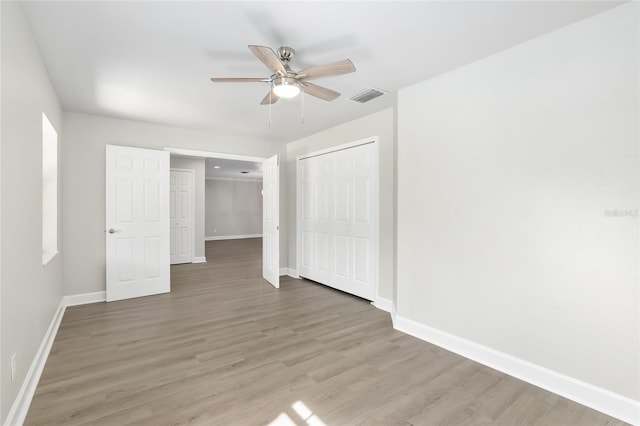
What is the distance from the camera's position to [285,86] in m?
2.34

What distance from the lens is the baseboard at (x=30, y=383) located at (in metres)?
1.73

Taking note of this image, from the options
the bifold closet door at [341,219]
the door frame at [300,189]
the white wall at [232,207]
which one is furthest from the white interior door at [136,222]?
the white wall at [232,207]

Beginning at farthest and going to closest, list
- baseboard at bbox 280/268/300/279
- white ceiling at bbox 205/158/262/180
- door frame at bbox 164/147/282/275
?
white ceiling at bbox 205/158/262/180, baseboard at bbox 280/268/300/279, door frame at bbox 164/147/282/275

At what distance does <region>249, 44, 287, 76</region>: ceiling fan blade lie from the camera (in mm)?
1881

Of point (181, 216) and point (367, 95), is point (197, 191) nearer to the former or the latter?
point (181, 216)

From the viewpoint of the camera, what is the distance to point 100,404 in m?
1.96

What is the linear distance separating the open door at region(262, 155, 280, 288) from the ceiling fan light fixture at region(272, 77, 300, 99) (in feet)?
8.19

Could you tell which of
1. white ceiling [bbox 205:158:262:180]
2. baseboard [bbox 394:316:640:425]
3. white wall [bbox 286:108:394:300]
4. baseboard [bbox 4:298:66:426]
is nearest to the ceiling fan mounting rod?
white wall [bbox 286:108:394:300]

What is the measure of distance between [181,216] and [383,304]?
535 centimetres

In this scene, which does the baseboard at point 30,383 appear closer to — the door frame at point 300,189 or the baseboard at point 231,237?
the door frame at point 300,189

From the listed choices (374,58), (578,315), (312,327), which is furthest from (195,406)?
(374,58)

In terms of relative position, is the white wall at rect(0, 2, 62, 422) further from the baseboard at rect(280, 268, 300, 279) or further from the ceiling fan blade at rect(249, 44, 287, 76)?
the baseboard at rect(280, 268, 300, 279)

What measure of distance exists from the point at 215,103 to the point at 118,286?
2893 millimetres

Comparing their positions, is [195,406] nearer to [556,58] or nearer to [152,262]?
[152,262]
